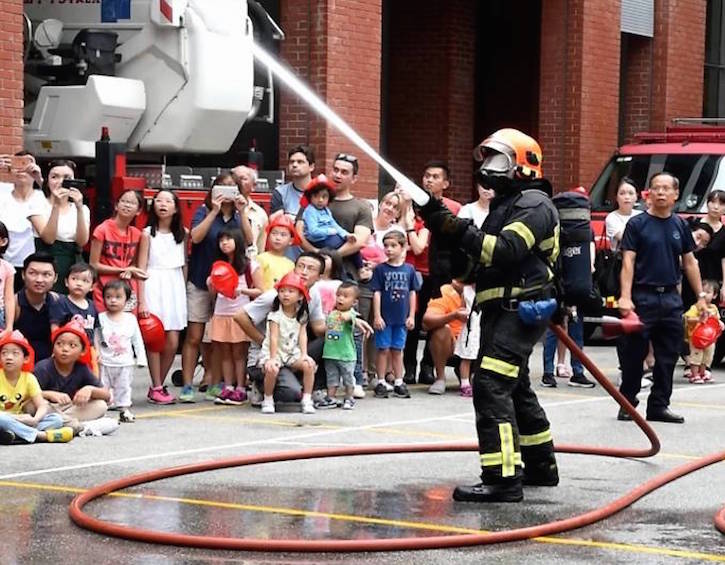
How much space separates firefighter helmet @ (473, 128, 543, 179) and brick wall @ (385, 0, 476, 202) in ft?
49.6

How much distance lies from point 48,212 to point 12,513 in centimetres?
463

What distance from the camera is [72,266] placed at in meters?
11.7

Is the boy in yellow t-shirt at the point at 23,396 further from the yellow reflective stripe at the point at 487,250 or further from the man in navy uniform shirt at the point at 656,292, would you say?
the man in navy uniform shirt at the point at 656,292

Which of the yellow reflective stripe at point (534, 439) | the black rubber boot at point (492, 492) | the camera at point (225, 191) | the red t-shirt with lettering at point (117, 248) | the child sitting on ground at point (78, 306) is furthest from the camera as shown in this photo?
the camera at point (225, 191)

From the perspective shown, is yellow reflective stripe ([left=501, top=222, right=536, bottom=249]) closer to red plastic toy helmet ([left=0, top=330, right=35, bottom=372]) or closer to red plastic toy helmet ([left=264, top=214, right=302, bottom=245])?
red plastic toy helmet ([left=0, top=330, right=35, bottom=372])

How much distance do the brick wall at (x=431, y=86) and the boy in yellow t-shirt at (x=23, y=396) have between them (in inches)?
556

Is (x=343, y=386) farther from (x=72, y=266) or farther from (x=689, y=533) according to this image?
(x=689, y=533)

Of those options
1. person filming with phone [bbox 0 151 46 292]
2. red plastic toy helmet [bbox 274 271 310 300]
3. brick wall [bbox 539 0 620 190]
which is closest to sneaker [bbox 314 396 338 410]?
red plastic toy helmet [bbox 274 271 310 300]

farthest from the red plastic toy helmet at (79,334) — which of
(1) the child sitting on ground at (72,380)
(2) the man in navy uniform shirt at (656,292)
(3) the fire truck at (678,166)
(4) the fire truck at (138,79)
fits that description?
(3) the fire truck at (678,166)

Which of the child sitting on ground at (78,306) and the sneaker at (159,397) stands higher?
the child sitting on ground at (78,306)

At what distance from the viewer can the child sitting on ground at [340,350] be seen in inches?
491

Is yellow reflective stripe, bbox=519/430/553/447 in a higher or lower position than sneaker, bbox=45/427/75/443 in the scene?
higher

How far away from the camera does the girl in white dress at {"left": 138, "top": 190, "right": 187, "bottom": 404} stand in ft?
41.0

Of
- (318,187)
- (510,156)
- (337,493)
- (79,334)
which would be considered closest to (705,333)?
(318,187)
